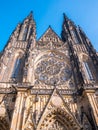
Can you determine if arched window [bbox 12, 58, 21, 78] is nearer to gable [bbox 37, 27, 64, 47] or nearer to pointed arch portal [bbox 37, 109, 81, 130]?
gable [bbox 37, 27, 64, 47]

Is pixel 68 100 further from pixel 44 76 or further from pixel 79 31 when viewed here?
pixel 79 31

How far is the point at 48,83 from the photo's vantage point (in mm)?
12289

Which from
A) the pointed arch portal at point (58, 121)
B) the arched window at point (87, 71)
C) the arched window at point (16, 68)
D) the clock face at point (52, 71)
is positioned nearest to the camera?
the pointed arch portal at point (58, 121)

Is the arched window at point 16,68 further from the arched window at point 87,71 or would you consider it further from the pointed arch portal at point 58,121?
the arched window at point 87,71

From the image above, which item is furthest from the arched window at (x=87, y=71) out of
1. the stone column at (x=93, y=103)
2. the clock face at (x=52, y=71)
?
the stone column at (x=93, y=103)

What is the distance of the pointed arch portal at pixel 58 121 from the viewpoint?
9.37 m

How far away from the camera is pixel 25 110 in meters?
9.40

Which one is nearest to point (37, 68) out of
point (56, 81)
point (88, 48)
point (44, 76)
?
point (44, 76)

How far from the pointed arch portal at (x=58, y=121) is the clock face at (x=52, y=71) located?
2.75 meters

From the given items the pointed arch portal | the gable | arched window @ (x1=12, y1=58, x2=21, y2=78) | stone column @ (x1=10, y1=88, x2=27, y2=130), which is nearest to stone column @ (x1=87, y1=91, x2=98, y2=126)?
the pointed arch portal

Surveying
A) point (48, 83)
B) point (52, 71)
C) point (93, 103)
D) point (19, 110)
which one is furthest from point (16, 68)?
point (93, 103)

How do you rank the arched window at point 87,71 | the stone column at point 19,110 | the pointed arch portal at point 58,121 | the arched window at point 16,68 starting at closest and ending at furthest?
the stone column at point 19,110
the pointed arch portal at point 58,121
the arched window at point 16,68
the arched window at point 87,71

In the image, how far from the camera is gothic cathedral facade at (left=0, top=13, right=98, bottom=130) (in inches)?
372

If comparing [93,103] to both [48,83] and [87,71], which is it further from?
[87,71]
